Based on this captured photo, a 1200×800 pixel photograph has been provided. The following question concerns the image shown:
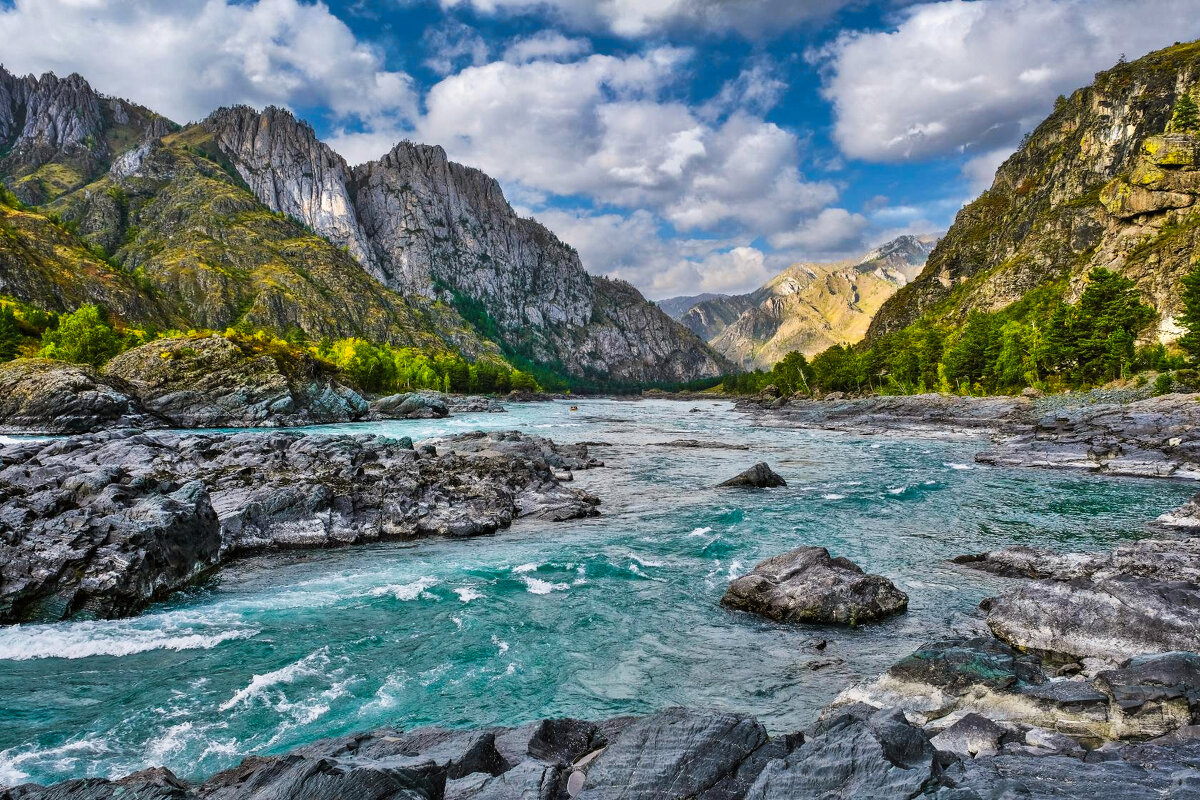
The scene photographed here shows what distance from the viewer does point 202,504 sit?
24.8 meters

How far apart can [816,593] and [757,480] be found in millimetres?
22409

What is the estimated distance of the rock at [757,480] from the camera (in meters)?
40.5

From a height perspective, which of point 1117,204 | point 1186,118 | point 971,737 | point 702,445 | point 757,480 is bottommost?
point 702,445

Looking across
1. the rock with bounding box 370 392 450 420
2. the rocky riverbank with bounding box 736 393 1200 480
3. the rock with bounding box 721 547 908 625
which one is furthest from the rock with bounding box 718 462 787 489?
the rock with bounding box 370 392 450 420

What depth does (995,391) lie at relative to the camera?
111m

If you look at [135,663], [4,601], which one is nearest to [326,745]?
[135,663]

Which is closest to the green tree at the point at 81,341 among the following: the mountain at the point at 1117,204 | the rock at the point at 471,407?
the rock at the point at 471,407

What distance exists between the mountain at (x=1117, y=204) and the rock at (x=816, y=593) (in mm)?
97959

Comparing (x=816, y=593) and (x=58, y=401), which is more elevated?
(x=58, y=401)

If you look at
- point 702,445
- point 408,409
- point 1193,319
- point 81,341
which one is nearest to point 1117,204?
point 1193,319

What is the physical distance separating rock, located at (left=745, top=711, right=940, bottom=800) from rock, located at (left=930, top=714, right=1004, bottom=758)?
5.96ft

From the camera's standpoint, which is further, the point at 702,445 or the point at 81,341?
the point at 81,341

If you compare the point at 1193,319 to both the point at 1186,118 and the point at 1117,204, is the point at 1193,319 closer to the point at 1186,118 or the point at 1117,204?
the point at 1117,204

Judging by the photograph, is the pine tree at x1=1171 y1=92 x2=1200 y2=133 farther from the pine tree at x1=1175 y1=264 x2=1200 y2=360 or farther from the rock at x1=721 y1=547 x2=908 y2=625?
the rock at x1=721 y1=547 x2=908 y2=625
